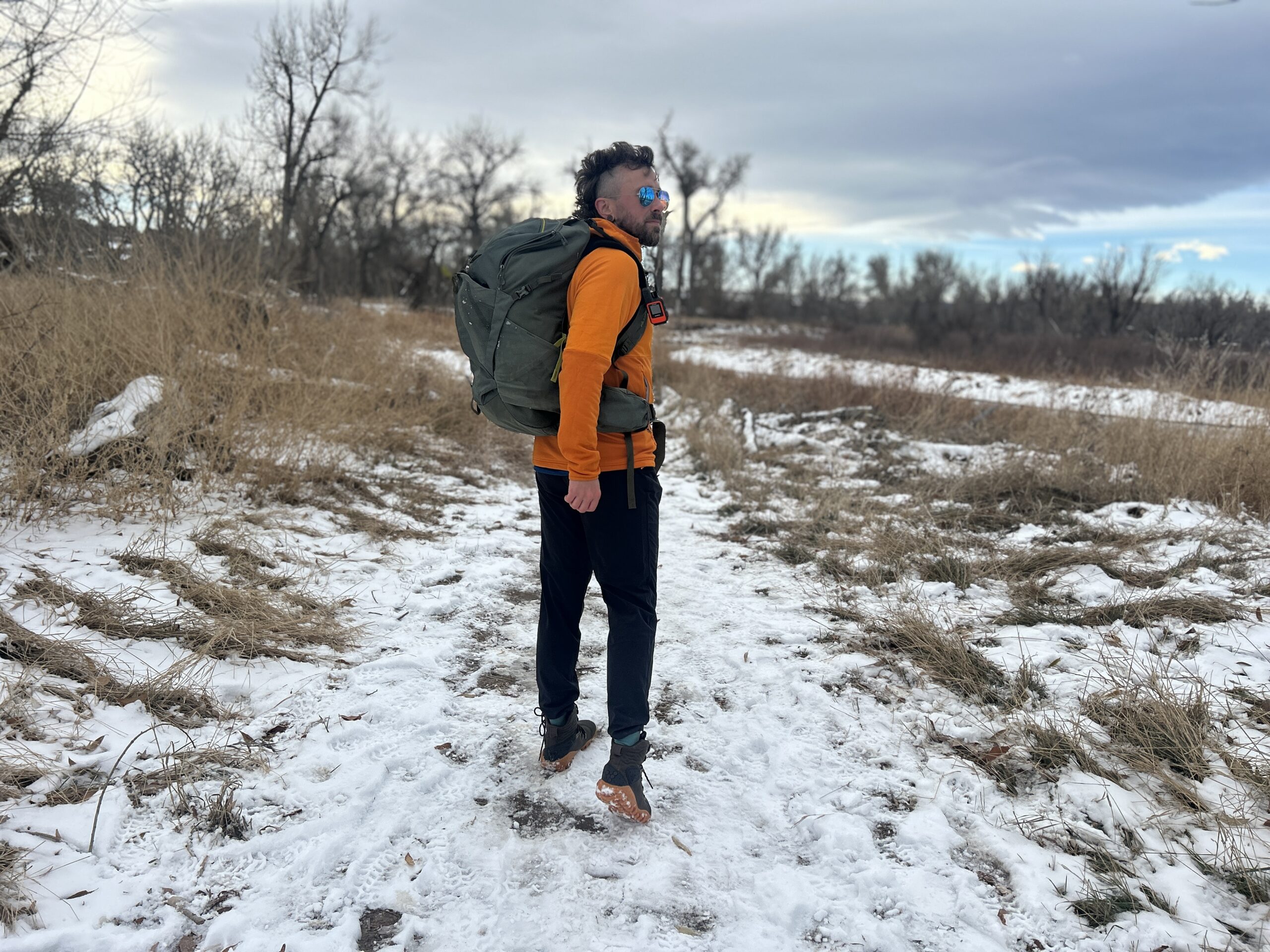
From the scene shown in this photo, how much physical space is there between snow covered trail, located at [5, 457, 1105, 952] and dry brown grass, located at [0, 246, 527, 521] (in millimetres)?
2322

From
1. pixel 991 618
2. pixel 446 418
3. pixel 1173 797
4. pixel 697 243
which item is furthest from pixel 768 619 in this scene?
pixel 697 243

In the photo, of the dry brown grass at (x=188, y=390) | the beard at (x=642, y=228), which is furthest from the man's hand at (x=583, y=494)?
the dry brown grass at (x=188, y=390)

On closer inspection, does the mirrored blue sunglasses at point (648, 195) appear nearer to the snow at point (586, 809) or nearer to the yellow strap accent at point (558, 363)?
the yellow strap accent at point (558, 363)

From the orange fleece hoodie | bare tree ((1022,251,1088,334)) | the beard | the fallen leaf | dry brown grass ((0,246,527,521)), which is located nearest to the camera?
the fallen leaf

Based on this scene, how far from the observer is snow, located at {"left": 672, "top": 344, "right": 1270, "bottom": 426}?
22.6 ft

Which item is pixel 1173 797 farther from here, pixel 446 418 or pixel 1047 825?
pixel 446 418

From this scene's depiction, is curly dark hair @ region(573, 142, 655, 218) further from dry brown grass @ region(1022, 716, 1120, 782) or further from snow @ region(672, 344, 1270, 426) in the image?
snow @ region(672, 344, 1270, 426)

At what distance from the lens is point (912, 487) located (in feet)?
20.7

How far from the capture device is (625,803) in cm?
220

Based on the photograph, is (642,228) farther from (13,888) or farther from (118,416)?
(118,416)

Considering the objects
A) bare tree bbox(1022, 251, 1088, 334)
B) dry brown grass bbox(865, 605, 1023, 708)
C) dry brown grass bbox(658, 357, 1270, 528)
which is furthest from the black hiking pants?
bare tree bbox(1022, 251, 1088, 334)

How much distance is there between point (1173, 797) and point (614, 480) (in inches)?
83.7

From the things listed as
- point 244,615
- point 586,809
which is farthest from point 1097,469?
point 244,615

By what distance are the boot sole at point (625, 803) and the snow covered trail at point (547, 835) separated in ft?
0.17
